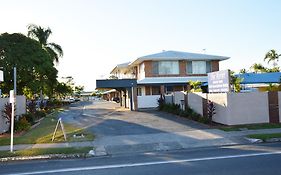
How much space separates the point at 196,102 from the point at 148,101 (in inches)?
570

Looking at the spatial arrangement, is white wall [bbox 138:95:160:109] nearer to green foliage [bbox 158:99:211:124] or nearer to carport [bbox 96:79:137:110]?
carport [bbox 96:79:137:110]

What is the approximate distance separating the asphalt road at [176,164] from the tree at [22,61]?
24.6m

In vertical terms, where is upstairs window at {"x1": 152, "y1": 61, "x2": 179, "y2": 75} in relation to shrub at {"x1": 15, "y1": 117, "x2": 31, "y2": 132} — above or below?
above

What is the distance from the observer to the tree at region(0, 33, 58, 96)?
34500 millimetres

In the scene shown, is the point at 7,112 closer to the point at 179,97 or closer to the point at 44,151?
the point at 44,151

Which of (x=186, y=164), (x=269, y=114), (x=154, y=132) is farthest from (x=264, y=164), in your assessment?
(x=269, y=114)

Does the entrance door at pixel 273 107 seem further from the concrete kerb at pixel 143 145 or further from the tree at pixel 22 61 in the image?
the tree at pixel 22 61

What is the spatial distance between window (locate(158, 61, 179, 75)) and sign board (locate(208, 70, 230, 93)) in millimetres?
17948

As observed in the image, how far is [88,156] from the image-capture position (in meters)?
12.7

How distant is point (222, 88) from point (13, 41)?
23833mm

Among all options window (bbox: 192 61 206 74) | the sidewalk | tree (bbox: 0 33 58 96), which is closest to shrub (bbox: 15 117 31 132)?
the sidewalk

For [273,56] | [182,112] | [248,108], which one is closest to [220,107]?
[248,108]

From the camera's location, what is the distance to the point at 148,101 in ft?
125

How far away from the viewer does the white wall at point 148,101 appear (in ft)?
125
